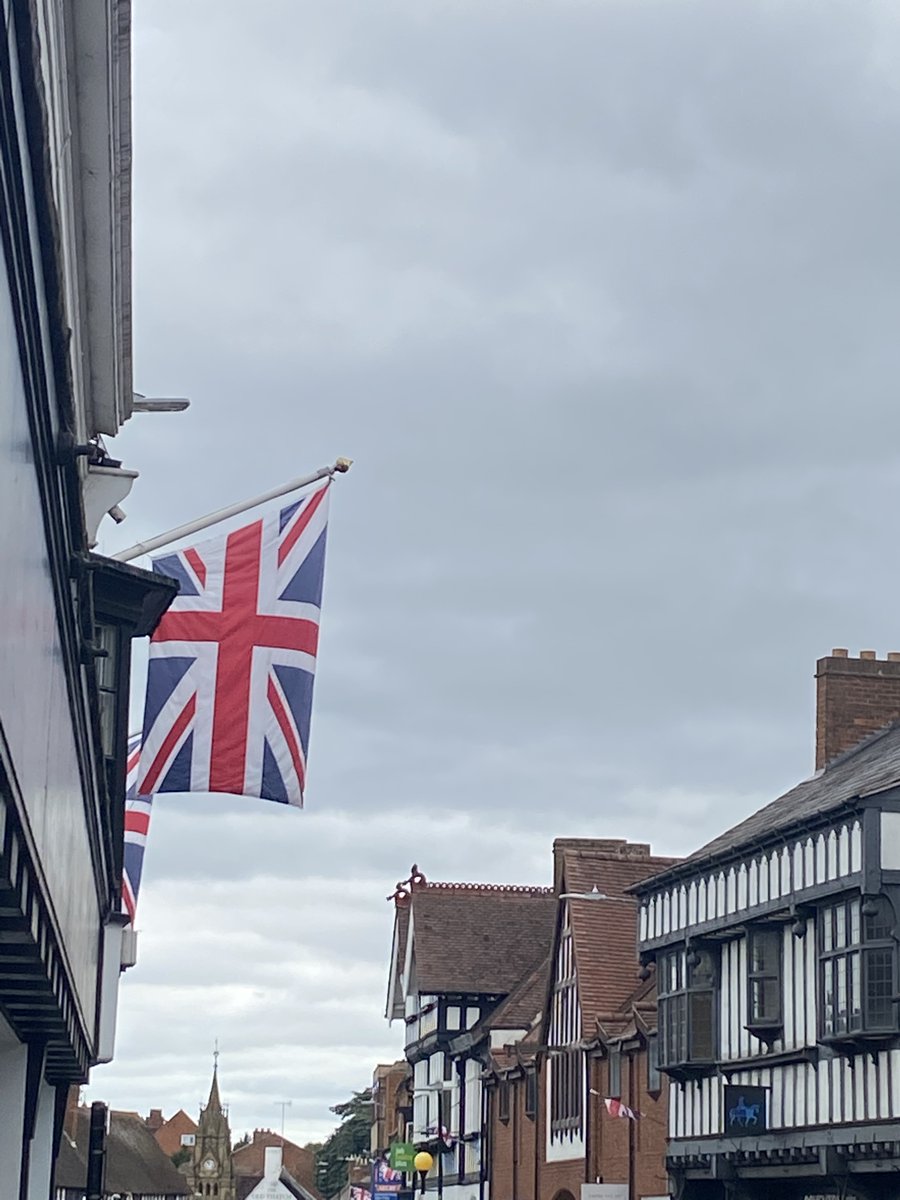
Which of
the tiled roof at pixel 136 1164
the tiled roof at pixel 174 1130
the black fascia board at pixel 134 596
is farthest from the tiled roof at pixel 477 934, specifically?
the tiled roof at pixel 174 1130

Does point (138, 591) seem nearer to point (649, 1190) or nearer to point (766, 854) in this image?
point (766, 854)

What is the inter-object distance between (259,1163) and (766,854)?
131803 mm

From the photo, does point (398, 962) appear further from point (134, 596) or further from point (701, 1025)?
point (134, 596)

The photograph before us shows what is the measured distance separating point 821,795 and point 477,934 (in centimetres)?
2670

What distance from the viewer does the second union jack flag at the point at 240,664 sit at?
14641mm

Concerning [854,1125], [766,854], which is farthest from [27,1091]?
[766,854]

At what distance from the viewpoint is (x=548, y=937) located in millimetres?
54375

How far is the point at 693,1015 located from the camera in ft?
97.0

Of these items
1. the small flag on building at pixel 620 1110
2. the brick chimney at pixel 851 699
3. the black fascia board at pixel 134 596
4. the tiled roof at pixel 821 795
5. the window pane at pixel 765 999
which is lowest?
the small flag on building at pixel 620 1110

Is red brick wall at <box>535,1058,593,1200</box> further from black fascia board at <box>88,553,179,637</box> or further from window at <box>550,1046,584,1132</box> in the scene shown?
black fascia board at <box>88,553,179,637</box>

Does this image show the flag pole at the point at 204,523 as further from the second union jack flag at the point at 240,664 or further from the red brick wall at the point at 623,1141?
the red brick wall at the point at 623,1141

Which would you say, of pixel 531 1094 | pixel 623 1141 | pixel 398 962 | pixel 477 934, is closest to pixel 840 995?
pixel 623 1141

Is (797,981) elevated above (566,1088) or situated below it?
above

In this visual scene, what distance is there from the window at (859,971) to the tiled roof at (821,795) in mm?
1445
